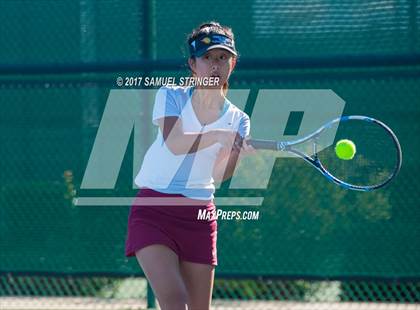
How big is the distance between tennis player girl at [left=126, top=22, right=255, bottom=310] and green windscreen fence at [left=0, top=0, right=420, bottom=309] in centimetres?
169

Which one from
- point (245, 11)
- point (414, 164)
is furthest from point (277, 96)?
point (414, 164)

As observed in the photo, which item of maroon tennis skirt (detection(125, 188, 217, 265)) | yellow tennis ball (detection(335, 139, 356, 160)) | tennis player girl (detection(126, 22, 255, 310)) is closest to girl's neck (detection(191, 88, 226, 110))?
tennis player girl (detection(126, 22, 255, 310))

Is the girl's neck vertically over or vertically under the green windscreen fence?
under

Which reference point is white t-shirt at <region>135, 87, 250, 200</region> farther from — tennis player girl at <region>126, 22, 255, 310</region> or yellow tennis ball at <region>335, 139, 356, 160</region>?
yellow tennis ball at <region>335, 139, 356, 160</region>

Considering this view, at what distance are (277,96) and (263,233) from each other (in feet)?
2.88

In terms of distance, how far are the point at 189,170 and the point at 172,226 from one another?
260 millimetres

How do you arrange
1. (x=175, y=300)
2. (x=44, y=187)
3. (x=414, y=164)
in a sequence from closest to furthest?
(x=175, y=300) → (x=414, y=164) → (x=44, y=187)

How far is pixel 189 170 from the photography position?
3951mm

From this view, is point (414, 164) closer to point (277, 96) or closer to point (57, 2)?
point (277, 96)

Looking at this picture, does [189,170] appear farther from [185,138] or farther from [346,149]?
[346,149]

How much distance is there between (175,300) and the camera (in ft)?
12.0

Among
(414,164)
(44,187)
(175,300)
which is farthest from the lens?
(44,187)

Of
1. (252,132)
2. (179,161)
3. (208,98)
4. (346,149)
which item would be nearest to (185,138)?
(179,161)

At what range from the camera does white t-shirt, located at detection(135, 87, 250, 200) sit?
3908 millimetres
